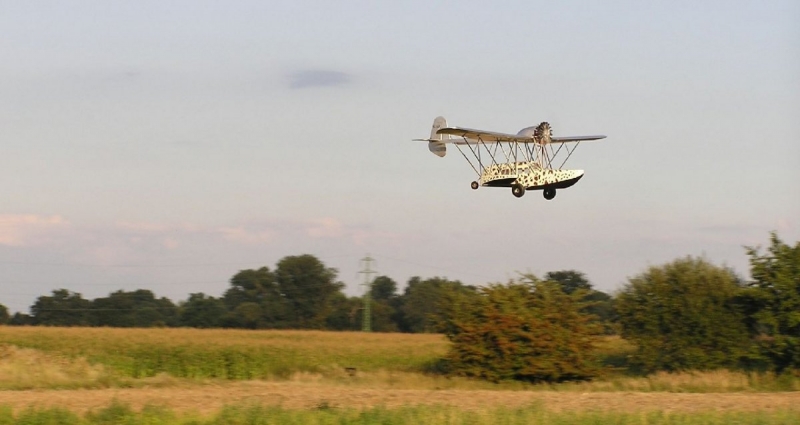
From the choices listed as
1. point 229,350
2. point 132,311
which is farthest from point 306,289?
point 229,350

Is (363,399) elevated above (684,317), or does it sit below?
below

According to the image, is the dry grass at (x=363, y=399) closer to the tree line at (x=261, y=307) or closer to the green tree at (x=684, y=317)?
the green tree at (x=684, y=317)

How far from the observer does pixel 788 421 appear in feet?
58.3

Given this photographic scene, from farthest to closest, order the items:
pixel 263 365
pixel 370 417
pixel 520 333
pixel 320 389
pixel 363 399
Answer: pixel 263 365
pixel 520 333
pixel 320 389
pixel 363 399
pixel 370 417

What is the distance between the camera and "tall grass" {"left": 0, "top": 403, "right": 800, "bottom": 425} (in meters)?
17.7

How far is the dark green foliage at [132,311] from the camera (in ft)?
260

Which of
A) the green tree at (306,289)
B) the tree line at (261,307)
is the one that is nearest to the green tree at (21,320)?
the tree line at (261,307)

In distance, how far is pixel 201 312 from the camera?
268 ft

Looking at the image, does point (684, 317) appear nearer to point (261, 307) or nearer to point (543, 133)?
point (543, 133)

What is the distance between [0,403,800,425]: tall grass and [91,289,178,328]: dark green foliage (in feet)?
196

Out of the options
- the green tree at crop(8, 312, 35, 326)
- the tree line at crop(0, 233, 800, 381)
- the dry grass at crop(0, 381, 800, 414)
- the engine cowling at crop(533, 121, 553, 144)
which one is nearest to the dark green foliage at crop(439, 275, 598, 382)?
the tree line at crop(0, 233, 800, 381)

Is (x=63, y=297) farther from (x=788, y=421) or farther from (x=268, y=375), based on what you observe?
(x=788, y=421)

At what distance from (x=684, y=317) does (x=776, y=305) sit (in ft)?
9.23

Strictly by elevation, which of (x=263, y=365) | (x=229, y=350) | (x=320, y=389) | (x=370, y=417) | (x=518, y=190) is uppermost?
(x=518, y=190)
